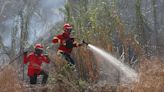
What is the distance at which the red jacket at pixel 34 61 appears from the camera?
8.34 meters

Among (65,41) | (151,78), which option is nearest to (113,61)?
(65,41)

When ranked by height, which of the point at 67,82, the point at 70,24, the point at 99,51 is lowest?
the point at 67,82

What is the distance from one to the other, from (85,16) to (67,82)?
235cm

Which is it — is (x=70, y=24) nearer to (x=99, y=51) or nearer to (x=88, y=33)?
(x=88, y=33)

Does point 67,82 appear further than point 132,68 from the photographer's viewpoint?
No

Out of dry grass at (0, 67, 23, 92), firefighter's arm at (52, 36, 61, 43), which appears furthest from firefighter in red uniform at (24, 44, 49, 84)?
dry grass at (0, 67, 23, 92)

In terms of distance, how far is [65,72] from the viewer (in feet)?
23.5

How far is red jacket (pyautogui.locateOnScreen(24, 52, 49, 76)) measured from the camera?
8336 mm

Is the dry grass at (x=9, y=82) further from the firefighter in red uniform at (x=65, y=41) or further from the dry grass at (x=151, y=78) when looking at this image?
the dry grass at (x=151, y=78)

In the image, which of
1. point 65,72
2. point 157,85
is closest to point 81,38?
point 65,72

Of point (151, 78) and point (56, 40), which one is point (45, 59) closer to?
point (56, 40)

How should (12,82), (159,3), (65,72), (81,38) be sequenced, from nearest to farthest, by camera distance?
(12,82), (65,72), (81,38), (159,3)

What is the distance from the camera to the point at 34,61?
8406 millimetres

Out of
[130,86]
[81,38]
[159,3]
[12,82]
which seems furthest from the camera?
[159,3]
